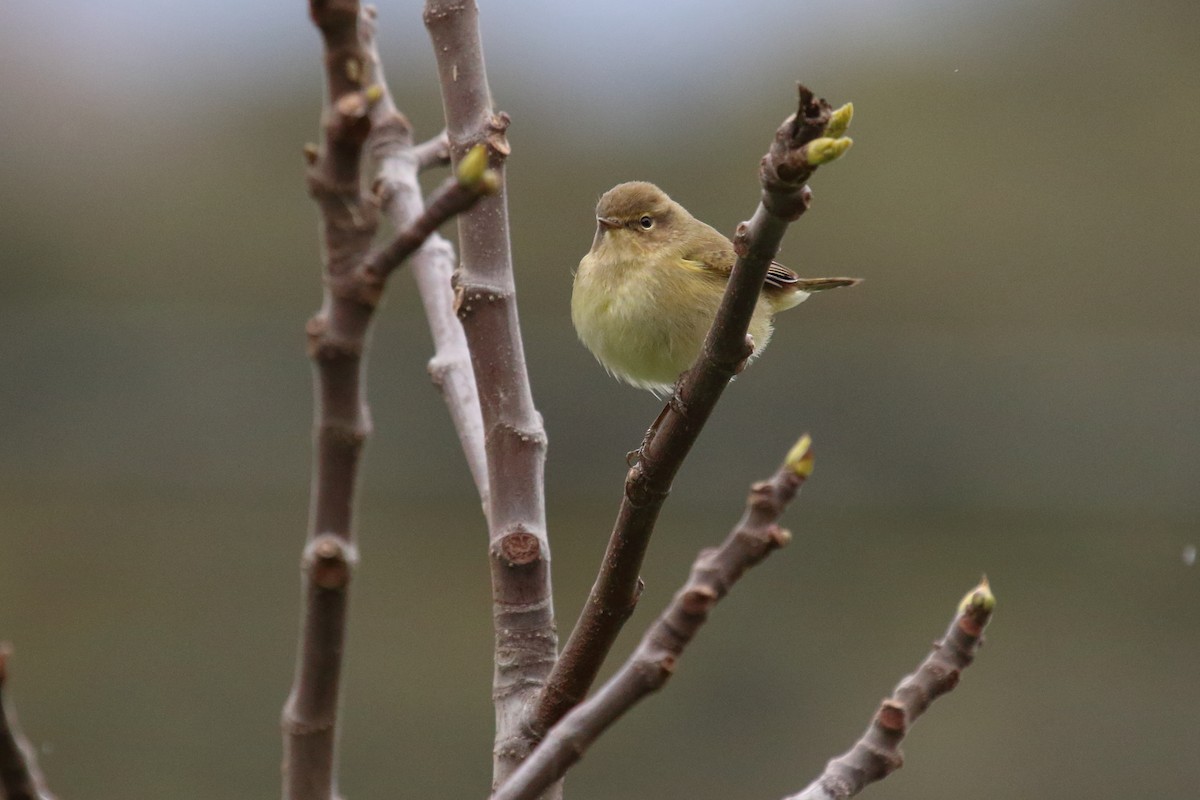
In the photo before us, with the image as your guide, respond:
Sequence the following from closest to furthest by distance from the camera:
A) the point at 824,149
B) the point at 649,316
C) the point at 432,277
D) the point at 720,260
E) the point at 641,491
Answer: the point at 824,149 → the point at 641,491 → the point at 432,277 → the point at 649,316 → the point at 720,260

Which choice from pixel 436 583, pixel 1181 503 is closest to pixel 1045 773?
pixel 1181 503

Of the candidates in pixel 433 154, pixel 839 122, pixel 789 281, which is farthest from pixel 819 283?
pixel 839 122

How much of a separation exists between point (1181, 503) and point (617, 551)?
23.4ft

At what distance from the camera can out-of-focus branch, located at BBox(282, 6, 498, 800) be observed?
0.83 m

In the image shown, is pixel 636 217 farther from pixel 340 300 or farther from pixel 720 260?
pixel 340 300

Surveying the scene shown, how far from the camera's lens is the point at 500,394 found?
1870 millimetres

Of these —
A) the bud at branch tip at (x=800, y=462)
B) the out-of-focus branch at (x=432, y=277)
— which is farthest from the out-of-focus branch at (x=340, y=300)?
the out-of-focus branch at (x=432, y=277)

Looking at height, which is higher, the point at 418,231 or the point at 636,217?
the point at 636,217

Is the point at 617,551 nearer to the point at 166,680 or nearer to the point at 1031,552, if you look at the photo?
the point at 166,680

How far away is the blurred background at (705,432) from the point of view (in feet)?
21.8

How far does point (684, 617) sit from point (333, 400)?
0.33 m

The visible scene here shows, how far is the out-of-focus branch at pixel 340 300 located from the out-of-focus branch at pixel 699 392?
389 mm

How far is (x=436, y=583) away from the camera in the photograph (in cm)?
762

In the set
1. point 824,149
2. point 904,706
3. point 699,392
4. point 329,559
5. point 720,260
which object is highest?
point 720,260
